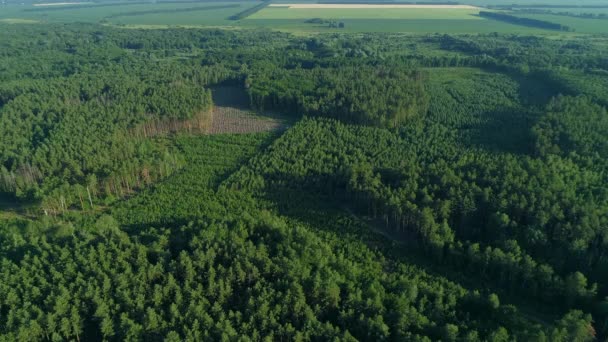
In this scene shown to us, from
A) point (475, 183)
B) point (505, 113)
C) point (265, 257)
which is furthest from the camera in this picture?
point (505, 113)

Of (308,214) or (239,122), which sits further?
(239,122)

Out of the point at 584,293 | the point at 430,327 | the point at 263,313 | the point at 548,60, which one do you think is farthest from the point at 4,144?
the point at 548,60

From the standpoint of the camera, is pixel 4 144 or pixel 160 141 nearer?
pixel 4 144

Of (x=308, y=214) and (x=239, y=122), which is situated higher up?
(x=239, y=122)

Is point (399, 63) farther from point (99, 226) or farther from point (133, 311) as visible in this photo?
point (133, 311)

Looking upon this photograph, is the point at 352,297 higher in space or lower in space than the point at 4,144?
lower

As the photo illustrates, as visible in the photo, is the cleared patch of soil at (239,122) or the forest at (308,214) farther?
the cleared patch of soil at (239,122)

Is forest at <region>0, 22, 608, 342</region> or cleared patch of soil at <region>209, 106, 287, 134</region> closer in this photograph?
forest at <region>0, 22, 608, 342</region>

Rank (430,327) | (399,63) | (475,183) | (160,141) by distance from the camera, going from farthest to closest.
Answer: (399,63) < (160,141) < (475,183) < (430,327)
